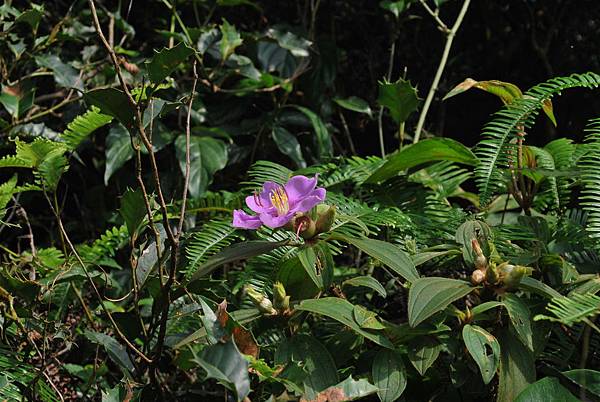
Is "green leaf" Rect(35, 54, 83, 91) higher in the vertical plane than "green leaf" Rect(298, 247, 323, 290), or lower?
lower

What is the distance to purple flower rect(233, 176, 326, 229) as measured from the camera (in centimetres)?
122

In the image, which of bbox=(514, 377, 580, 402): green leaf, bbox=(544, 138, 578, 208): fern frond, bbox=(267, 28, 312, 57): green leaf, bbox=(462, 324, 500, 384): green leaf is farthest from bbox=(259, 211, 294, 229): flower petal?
bbox=(267, 28, 312, 57): green leaf

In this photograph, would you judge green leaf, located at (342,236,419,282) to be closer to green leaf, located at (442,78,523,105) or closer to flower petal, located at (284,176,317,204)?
flower petal, located at (284,176,317,204)

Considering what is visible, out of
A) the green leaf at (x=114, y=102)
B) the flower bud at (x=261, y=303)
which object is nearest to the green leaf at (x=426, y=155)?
the flower bud at (x=261, y=303)

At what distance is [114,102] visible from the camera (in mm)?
1157

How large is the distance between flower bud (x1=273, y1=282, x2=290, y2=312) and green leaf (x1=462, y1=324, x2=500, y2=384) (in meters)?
0.27

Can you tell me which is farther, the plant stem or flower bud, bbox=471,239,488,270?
the plant stem

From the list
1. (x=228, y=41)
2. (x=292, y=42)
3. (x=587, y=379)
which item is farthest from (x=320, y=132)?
(x=587, y=379)

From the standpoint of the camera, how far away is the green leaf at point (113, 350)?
1.30 meters

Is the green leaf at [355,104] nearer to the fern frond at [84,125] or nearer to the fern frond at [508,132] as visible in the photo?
the fern frond at [508,132]

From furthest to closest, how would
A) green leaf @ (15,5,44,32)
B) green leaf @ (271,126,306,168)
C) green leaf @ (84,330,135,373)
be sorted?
green leaf @ (271,126,306,168)
green leaf @ (15,5,44,32)
green leaf @ (84,330,135,373)

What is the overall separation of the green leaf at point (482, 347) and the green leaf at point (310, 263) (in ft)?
0.77

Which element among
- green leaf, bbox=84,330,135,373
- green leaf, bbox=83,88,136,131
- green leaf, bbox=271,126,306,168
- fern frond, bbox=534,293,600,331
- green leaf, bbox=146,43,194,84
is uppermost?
green leaf, bbox=146,43,194,84

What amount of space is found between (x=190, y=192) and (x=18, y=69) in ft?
2.29
